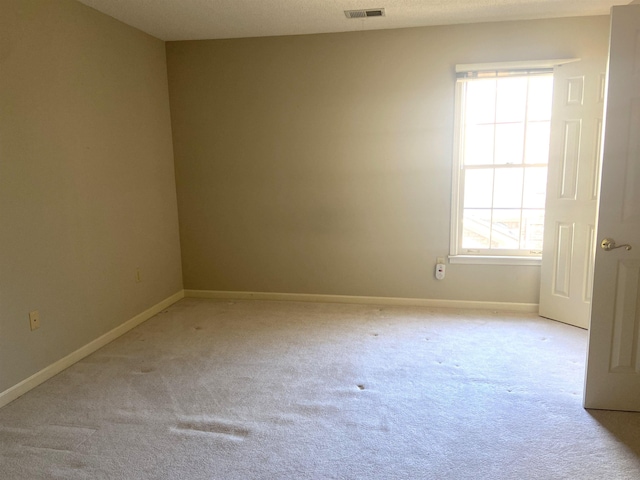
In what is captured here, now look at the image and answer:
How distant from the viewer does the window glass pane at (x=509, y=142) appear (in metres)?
3.62

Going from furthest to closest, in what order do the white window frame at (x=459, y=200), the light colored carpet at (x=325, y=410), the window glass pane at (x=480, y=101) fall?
1. the window glass pane at (x=480, y=101)
2. the white window frame at (x=459, y=200)
3. the light colored carpet at (x=325, y=410)

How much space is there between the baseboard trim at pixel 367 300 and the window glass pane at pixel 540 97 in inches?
64.5

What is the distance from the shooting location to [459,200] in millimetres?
3781

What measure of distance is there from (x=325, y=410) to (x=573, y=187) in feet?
8.54

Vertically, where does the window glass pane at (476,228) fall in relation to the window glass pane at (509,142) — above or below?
below

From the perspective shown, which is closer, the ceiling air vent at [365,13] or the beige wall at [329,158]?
the ceiling air vent at [365,13]

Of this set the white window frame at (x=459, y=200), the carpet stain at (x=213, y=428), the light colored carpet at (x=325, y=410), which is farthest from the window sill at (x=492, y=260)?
the carpet stain at (x=213, y=428)

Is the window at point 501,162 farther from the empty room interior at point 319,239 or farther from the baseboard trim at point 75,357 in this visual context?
the baseboard trim at point 75,357

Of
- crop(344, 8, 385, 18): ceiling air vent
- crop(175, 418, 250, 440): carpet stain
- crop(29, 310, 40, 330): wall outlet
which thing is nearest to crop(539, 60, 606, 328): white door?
crop(344, 8, 385, 18): ceiling air vent

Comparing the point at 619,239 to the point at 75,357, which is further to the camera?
the point at 75,357

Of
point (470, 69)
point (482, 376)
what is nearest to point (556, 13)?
point (470, 69)

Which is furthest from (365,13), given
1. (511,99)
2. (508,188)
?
(508,188)

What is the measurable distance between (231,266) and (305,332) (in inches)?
49.0

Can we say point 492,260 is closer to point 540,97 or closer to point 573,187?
point 573,187
